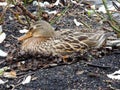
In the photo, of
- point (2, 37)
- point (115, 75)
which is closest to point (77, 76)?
point (115, 75)

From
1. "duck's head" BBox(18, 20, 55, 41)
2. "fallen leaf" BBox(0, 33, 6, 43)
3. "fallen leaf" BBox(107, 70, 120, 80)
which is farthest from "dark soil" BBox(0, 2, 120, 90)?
"fallen leaf" BBox(0, 33, 6, 43)

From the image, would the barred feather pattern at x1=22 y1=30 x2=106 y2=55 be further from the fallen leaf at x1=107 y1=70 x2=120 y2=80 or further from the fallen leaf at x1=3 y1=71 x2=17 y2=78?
the fallen leaf at x1=107 y1=70 x2=120 y2=80

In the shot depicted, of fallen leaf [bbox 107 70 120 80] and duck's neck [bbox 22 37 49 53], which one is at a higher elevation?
duck's neck [bbox 22 37 49 53]

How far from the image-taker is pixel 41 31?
5.49 metres

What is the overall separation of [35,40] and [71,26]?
110 cm

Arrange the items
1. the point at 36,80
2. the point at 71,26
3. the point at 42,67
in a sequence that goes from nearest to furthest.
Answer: the point at 36,80 < the point at 42,67 < the point at 71,26

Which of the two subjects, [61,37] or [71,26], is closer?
[61,37]

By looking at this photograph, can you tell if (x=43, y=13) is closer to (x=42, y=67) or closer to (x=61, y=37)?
(x=61, y=37)

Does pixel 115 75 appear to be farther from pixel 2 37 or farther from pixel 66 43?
pixel 2 37

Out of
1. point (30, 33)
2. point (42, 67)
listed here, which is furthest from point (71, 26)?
point (42, 67)

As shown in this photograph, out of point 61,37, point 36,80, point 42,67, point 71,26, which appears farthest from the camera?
point 71,26

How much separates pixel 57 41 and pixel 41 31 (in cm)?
27

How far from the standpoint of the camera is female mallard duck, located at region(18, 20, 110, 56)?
5.24 metres

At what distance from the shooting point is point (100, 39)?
5.39m
